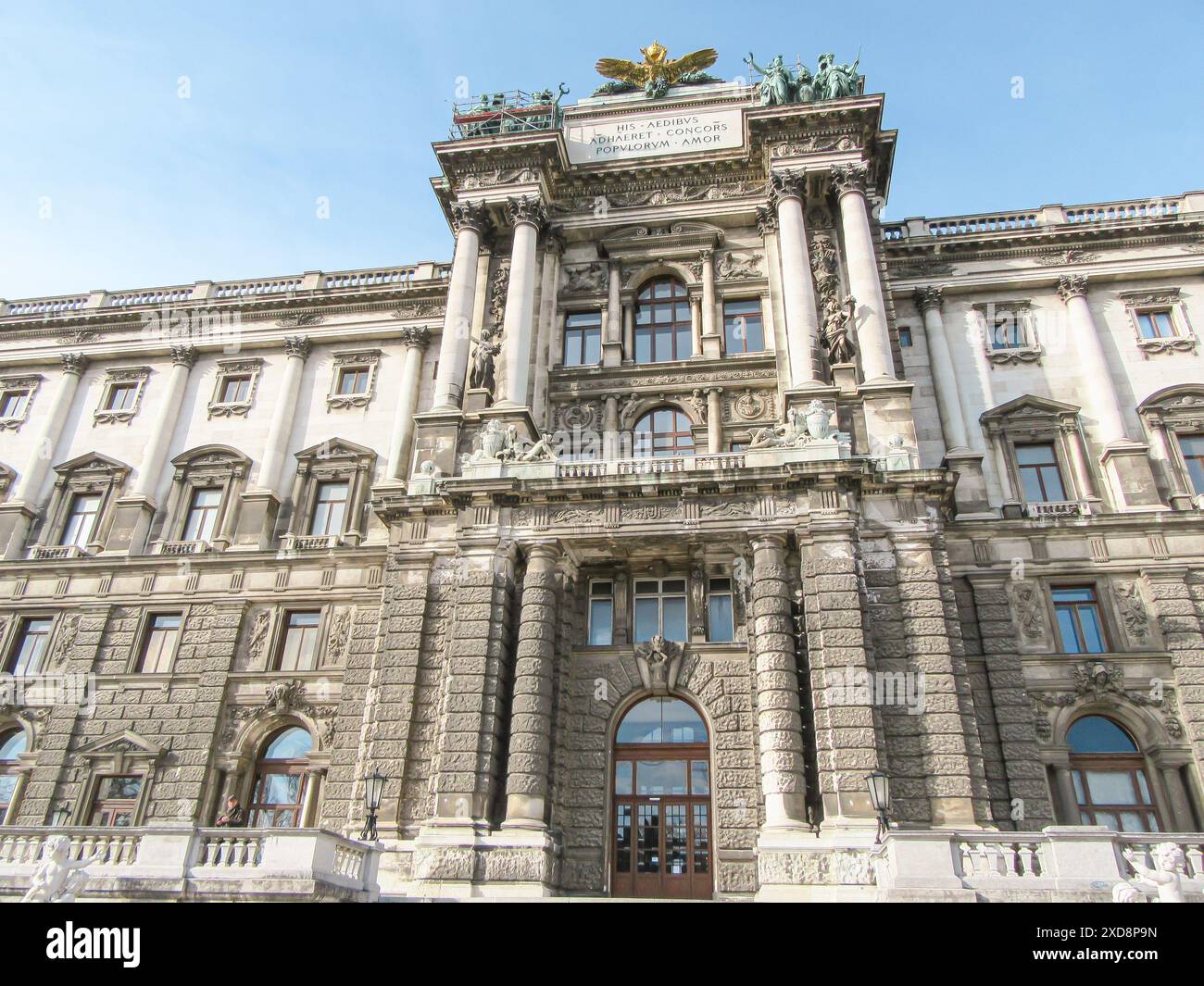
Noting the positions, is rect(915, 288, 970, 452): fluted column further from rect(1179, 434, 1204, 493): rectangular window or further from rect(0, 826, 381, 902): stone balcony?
rect(0, 826, 381, 902): stone balcony

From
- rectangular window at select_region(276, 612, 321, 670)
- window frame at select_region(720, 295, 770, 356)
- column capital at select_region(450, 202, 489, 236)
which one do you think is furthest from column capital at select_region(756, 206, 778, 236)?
rectangular window at select_region(276, 612, 321, 670)

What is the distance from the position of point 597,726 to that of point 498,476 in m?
7.39

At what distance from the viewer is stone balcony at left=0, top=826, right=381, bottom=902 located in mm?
16812

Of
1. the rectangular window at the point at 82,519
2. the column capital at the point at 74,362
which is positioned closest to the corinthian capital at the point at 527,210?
the rectangular window at the point at 82,519

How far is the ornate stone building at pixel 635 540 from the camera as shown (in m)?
21.6

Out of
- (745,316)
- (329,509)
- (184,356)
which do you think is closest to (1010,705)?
(745,316)

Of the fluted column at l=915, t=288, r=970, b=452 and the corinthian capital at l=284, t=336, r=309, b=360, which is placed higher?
the corinthian capital at l=284, t=336, r=309, b=360

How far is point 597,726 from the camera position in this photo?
2420 centimetres

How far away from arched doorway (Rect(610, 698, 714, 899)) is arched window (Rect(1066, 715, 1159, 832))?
10.4 metres

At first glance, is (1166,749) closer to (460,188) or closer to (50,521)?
(460,188)

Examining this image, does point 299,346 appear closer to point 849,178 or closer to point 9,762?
point 9,762

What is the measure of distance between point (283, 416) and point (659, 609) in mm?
18117

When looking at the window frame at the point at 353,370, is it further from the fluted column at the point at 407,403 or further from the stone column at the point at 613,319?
the stone column at the point at 613,319

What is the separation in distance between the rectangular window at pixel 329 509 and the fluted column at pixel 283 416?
176cm
